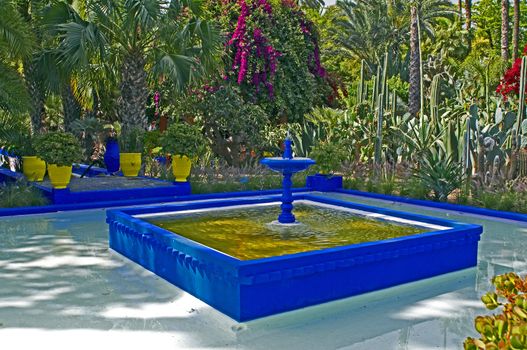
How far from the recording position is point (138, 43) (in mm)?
15750

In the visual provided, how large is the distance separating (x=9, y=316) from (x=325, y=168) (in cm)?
1065

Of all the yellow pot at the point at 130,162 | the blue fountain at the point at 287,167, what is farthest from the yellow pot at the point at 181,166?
the blue fountain at the point at 287,167

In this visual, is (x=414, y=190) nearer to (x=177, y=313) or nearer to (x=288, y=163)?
(x=288, y=163)

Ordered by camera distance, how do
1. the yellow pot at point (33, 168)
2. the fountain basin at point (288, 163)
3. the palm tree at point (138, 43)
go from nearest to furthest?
the fountain basin at point (288, 163) → the palm tree at point (138, 43) → the yellow pot at point (33, 168)

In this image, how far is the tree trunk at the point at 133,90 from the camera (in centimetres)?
1599

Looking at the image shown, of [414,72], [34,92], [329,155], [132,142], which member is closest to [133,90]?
[132,142]

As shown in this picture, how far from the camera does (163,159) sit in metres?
17.6

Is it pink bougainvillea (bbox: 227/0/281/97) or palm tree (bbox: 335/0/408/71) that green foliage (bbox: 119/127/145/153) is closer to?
pink bougainvillea (bbox: 227/0/281/97)

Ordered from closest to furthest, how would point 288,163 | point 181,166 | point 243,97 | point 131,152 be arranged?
point 288,163 → point 181,166 → point 131,152 → point 243,97

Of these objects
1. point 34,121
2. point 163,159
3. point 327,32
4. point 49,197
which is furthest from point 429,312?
point 327,32

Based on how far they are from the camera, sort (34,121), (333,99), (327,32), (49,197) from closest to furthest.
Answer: (49,197), (34,121), (333,99), (327,32)

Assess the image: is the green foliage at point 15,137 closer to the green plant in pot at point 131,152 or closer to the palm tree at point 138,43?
the palm tree at point 138,43

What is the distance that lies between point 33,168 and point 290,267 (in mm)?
10465

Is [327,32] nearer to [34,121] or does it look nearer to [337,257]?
[34,121]
